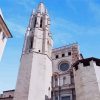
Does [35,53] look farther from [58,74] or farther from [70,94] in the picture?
[70,94]

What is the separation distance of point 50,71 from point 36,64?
10.5ft

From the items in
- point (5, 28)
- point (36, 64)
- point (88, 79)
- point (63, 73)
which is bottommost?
point (88, 79)

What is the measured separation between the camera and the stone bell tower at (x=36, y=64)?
2642cm

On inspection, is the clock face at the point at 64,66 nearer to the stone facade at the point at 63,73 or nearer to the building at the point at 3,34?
the stone facade at the point at 63,73

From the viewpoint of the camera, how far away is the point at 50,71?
31.3 m

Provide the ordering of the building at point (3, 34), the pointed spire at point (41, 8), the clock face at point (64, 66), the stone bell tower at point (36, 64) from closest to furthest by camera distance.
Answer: the building at point (3, 34) < the stone bell tower at point (36, 64) < the clock face at point (64, 66) < the pointed spire at point (41, 8)

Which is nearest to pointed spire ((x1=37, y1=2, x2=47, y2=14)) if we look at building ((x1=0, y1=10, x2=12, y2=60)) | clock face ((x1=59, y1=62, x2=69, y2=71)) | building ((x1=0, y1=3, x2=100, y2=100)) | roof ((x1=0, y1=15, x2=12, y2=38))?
building ((x1=0, y1=3, x2=100, y2=100))

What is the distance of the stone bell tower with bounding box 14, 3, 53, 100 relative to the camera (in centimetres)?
2642

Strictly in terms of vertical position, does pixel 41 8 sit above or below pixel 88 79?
above

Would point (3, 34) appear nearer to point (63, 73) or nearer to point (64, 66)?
point (63, 73)

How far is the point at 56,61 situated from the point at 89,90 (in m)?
11.2

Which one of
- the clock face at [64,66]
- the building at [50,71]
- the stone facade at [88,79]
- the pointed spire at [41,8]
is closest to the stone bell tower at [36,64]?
the building at [50,71]

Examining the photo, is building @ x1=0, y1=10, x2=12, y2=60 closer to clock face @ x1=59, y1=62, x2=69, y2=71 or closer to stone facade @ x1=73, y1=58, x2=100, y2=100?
stone facade @ x1=73, y1=58, x2=100, y2=100

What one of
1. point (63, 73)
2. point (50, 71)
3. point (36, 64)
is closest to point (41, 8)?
point (50, 71)
